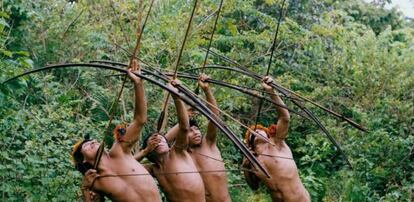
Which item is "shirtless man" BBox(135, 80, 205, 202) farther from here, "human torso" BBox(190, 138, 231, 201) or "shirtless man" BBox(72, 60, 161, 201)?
"human torso" BBox(190, 138, 231, 201)

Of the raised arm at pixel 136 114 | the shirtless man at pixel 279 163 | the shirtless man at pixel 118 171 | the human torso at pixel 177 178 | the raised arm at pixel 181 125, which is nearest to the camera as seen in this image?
the raised arm at pixel 136 114

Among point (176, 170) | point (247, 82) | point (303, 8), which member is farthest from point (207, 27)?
point (176, 170)

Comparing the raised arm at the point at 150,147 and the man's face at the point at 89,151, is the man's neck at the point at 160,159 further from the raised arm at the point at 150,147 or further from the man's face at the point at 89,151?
the man's face at the point at 89,151

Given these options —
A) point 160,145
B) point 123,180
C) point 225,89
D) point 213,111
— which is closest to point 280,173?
point 213,111

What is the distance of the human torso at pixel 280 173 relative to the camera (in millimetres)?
5898

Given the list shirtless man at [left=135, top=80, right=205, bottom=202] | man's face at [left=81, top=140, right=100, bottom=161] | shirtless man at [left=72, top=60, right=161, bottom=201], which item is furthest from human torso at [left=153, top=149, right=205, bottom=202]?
man's face at [left=81, top=140, right=100, bottom=161]

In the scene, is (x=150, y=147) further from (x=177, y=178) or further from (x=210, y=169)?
(x=210, y=169)

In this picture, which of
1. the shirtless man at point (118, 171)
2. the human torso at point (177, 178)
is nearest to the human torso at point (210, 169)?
the human torso at point (177, 178)

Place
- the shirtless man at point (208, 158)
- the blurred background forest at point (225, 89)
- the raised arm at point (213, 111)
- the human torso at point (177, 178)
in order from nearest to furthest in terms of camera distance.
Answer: the human torso at point (177, 178) → the raised arm at point (213, 111) → the shirtless man at point (208, 158) → the blurred background forest at point (225, 89)

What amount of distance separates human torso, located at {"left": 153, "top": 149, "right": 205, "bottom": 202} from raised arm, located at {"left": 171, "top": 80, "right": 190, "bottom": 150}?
6cm

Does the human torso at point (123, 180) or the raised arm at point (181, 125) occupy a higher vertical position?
the raised arm at point (181, 125)

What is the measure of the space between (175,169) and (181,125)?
33 centimetres

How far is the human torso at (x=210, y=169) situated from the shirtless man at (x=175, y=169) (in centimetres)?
44

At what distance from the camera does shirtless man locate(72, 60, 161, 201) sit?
4.72 m
